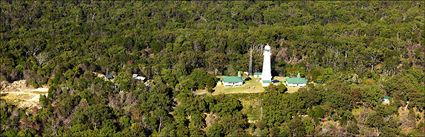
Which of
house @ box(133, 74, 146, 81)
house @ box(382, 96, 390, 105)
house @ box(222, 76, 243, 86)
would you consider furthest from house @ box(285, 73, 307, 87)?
house @ box(133, 74, 146, 81)

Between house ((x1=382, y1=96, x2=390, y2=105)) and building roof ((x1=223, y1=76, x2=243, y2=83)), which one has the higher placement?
building roof ((x1=223, y1=76, x2=243, y2=83))

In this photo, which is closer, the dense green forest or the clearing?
the dense green forest

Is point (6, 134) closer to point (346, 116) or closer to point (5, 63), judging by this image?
point (5, 63)

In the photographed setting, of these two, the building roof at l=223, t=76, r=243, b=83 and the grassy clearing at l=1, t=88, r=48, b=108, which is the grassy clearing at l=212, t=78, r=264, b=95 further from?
the grassy clearing at l=1, t=88, r=48, b=108

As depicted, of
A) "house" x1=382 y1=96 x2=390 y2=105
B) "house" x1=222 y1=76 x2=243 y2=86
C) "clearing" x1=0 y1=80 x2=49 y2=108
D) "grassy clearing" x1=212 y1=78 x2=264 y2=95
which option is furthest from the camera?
"house" x1=222 y1=76 x2=243 y2=86

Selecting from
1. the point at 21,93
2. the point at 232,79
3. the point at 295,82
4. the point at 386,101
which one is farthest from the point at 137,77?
the point at 386,101

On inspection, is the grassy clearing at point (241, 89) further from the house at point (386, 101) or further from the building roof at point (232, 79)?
the house at point (386, 101)

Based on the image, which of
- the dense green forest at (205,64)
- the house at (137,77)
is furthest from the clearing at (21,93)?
the house at (137,77)
